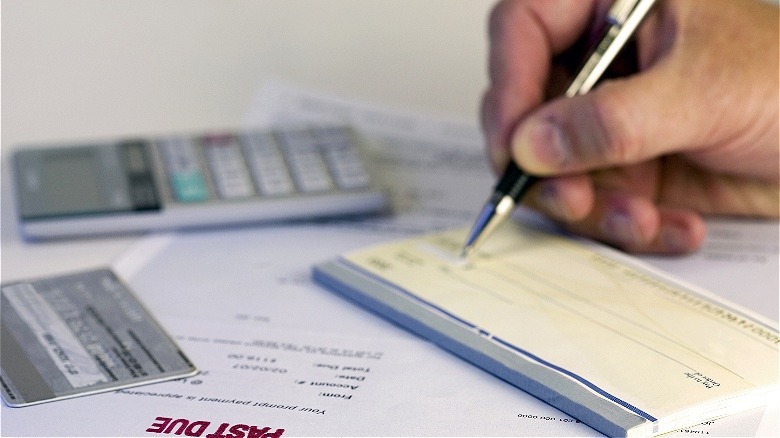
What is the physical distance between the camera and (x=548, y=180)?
25.4 inches

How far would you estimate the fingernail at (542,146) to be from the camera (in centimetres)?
60

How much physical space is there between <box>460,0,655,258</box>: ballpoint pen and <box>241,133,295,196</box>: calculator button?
152 mm

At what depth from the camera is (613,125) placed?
0.57 meters

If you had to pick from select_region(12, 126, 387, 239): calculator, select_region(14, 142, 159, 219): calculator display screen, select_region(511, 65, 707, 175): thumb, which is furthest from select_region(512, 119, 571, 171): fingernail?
select_region(14, 142, 159, 219): calculator display screen

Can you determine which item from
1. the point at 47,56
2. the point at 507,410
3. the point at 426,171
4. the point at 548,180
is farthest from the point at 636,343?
the point at 47,56

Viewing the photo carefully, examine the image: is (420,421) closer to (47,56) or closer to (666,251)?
(666,251)

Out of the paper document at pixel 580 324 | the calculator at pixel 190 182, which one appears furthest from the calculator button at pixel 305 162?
the paper document at pixel 580 324

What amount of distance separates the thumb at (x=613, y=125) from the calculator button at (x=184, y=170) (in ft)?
0.72

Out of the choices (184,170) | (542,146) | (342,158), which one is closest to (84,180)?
(184,170)

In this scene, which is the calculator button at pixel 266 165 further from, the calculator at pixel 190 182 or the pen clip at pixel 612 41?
the pen clip at pixel 612 41

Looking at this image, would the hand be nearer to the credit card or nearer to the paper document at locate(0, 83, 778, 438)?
the paper document at locate(0, 83, 778, 438)

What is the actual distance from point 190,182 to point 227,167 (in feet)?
0.11

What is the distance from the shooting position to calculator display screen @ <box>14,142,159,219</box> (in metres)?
0.65

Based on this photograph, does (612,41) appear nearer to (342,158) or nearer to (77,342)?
(342,158)
